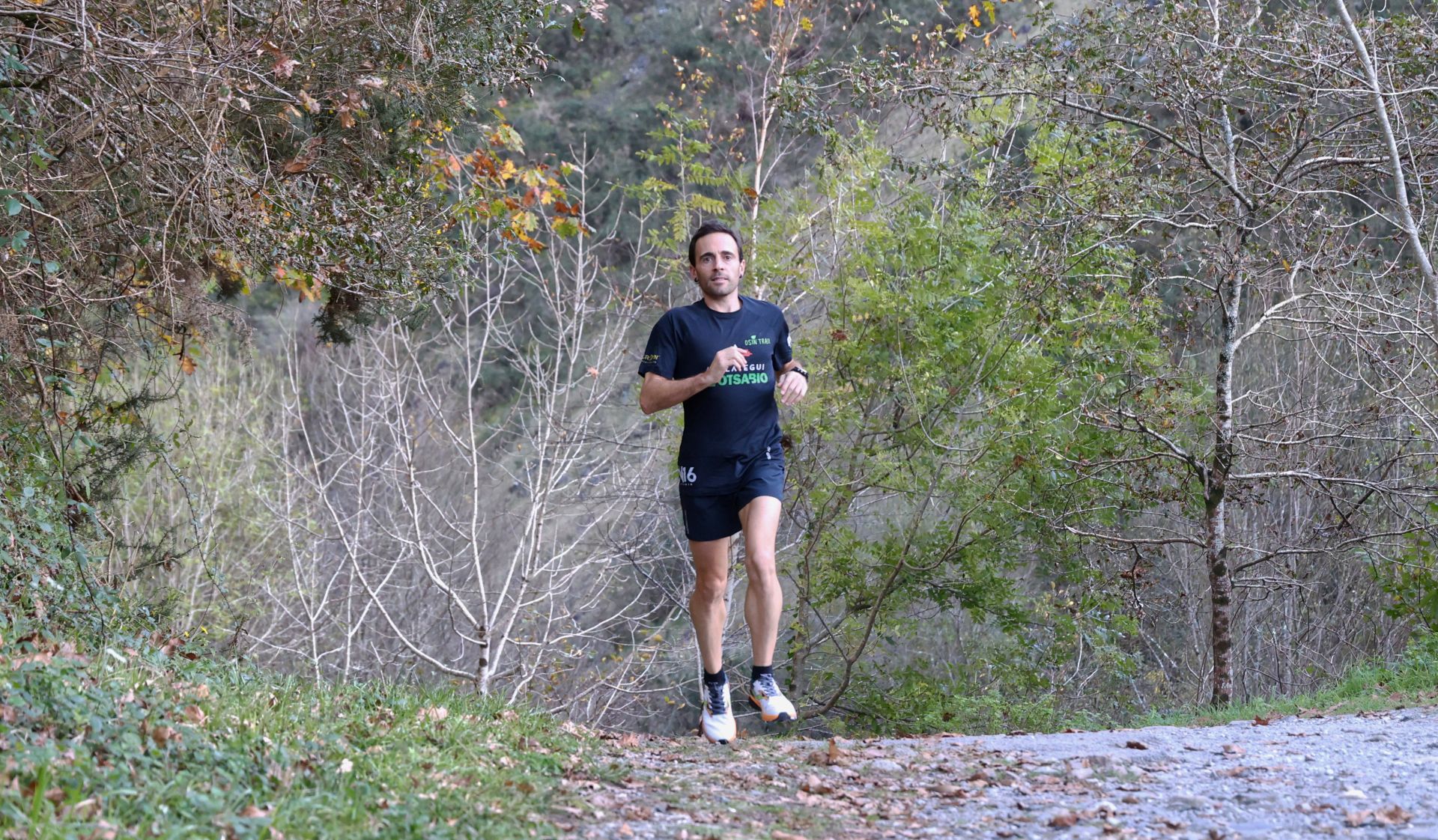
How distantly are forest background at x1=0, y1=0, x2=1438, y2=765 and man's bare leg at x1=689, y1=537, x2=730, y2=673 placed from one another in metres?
1.48

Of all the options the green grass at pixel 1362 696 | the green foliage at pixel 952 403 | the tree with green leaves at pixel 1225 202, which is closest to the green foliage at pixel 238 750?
the green grass at pixel 1362 696

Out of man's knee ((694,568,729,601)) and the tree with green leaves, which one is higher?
the tree with green leaves

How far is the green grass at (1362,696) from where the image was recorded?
7.00 metres

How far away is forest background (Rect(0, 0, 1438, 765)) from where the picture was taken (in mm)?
6262

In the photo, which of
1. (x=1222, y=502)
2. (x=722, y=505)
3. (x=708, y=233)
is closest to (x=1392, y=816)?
(x=722, y=505)

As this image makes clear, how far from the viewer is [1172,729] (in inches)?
239

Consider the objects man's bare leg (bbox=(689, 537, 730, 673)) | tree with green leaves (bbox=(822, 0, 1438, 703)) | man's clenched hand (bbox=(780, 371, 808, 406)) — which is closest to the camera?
man's clenched hand (bbox=(780, 371, 808, 406))

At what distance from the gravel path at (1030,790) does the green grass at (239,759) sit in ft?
1.10

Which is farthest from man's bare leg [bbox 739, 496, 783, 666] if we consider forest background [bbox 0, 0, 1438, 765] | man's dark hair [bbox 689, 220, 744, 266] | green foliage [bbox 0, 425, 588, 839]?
forest background [bbox 0, 0, 1438, 765]

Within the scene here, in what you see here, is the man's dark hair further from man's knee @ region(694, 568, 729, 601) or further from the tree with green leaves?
the tree with green leaves

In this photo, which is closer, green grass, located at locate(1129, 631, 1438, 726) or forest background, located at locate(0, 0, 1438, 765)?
forest background, located at locate(0, 0, 1438, 765)

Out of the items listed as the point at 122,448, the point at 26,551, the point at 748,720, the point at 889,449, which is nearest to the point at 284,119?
the point at 122,448

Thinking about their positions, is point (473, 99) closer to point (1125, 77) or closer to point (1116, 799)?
point (1125, 77)

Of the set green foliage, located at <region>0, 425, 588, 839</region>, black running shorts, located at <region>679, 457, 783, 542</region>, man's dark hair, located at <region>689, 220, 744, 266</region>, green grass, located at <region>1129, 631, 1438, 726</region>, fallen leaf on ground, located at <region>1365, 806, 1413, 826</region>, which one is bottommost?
green grass, located at <region>1129, 631, 1438, 726</region>
